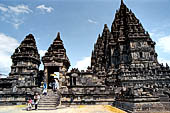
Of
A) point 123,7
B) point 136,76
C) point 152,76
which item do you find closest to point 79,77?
point 136,76

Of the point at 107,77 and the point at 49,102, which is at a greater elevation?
the point at 107,77

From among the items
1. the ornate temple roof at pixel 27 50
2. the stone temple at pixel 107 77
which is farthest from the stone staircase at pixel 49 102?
the ornate temple roof at pixel 27 50

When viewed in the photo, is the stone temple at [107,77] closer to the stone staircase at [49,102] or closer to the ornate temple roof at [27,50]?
the ornate temple roof at [27,50]

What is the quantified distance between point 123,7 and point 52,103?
5091 cm

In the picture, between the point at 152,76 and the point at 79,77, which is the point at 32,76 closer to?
the point at 79,77

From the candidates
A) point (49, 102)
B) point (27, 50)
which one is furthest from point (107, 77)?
point (27, 50)

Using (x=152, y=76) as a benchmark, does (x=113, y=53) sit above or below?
above

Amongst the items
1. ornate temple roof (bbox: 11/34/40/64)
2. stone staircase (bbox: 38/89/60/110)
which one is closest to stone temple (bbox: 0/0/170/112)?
ornate temple roof (bbox: 11/34/40/64)

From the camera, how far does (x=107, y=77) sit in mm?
29438

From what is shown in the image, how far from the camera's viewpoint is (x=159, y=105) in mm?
10438

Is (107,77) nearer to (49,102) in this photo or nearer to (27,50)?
(49,102)

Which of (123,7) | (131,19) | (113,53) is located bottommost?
(113,53)

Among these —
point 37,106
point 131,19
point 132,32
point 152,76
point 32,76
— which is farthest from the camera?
point 131,19

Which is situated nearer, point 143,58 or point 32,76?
point 32,76
